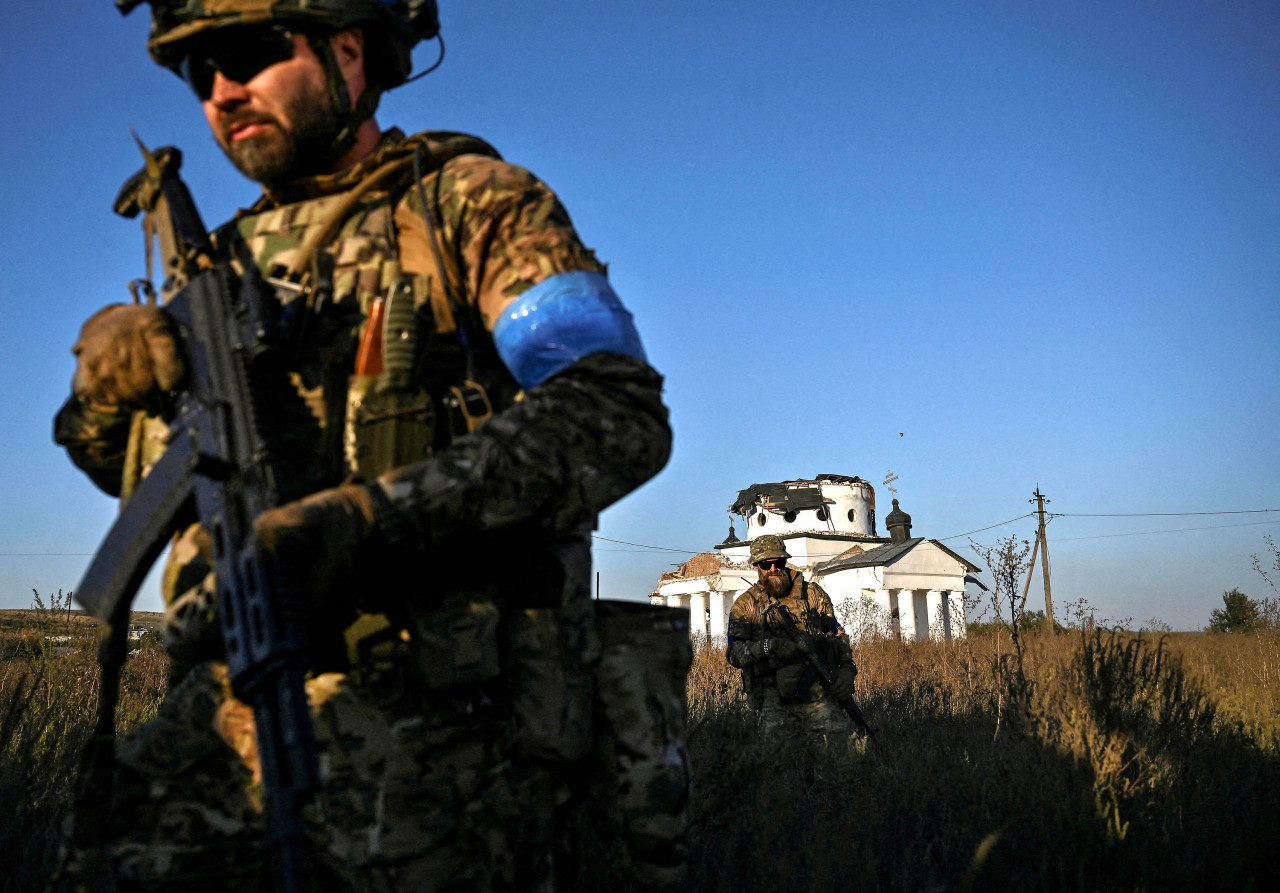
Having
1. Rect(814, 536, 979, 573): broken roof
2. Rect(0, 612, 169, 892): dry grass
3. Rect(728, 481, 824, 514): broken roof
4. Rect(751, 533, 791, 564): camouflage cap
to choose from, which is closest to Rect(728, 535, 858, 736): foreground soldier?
Rect(751, 533, 791, 564): camouflage cap

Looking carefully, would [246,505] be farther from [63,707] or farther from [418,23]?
[63,707]

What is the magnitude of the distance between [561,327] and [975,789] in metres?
4.81

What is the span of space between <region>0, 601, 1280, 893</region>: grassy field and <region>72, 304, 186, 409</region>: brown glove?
2.21 meters

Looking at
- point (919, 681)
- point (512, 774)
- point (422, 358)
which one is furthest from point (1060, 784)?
point (919, 681)

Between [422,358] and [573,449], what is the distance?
308mm

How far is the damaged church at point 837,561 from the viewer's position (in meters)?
43.7

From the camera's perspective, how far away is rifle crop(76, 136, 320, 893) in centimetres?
124

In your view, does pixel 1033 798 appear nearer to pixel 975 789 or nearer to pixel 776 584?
pixel 975 789

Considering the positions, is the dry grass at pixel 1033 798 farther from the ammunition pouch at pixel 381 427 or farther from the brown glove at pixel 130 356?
the brown glove at pixel 130 356

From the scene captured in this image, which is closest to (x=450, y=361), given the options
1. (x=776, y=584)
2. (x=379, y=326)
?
(x=379, y=326)

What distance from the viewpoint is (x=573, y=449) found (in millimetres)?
1370

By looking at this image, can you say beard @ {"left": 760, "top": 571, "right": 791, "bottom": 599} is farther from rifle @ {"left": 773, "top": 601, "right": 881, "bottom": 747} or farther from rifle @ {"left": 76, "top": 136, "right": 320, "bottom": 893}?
rifle @ {"left": 76, "top": 136, "right": 320, "bottom": 893}

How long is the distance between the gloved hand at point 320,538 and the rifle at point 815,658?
774 cm

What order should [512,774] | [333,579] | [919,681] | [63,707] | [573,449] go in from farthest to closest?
1. [919,681]
2. [63,707]
3. [512,774]
4. [573,449]
5. [333,579]
